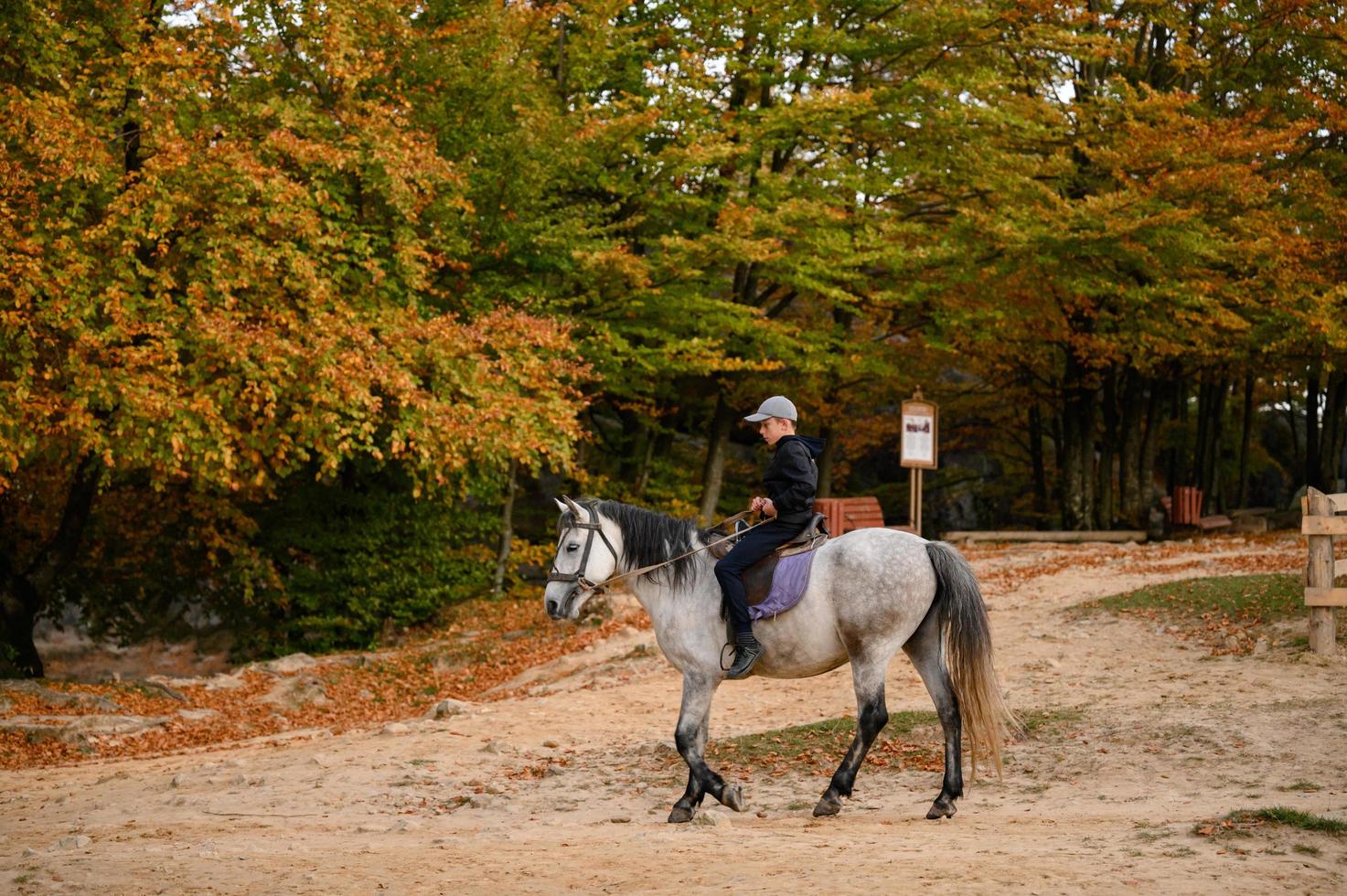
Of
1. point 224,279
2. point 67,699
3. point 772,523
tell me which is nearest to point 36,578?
point 67,699

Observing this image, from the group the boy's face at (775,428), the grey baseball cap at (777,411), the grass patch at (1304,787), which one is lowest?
the grass patch at (1304,787)

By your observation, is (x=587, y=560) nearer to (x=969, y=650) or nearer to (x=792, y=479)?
(x=792, y=479)

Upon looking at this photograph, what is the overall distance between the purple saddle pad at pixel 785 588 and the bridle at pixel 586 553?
1143 mm

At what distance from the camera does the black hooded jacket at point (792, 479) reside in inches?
361

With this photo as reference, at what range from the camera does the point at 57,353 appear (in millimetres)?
15648

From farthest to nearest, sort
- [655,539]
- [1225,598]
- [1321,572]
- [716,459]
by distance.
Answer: [716,459]
[1225,598]
[1321,572]
[655,539]

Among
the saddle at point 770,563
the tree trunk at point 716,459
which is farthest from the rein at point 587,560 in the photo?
the tree trunk at point 716,459

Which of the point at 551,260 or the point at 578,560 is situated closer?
the point at 578,560

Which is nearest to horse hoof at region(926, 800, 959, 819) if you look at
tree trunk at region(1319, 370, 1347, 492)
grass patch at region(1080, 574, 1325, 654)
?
grass patch at region(1080, 574, 1325, 654)

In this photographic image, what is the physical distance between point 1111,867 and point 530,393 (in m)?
15.3

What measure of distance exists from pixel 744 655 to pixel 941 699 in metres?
1.44

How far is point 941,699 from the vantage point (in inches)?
359

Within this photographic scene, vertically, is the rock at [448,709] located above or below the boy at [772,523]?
below

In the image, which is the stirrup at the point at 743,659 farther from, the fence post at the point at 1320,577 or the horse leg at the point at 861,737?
the fence post at the point at 1320,577
